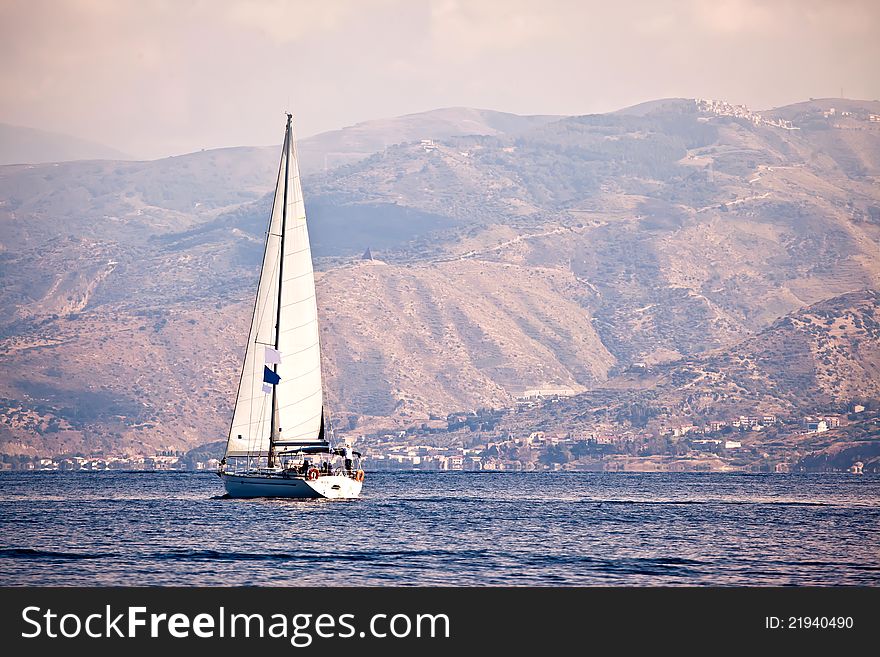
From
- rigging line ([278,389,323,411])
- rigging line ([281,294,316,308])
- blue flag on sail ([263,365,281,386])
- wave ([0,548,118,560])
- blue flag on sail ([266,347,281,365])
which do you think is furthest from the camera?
rigging line ([278,389,323,411])

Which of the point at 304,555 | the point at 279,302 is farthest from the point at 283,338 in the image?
the point at 304,555

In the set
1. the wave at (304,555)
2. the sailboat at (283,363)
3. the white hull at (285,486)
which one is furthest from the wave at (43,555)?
the sailboat at (283,363)

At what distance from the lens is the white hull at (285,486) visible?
94250mm

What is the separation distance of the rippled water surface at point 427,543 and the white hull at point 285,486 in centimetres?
98

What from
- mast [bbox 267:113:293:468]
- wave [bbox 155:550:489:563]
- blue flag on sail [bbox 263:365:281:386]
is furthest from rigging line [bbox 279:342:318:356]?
wave [bbox 155:550:489:563]

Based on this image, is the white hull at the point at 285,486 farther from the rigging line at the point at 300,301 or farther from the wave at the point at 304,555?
the wave at the point at 304,555

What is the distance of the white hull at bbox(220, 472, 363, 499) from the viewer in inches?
3711

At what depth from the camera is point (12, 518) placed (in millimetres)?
93875

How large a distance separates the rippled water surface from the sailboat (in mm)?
3219

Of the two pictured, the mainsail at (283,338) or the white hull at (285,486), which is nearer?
the white hull at (285,486)

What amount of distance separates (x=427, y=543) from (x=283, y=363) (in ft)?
80.3

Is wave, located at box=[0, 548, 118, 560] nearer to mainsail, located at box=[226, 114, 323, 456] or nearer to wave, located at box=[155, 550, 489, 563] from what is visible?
wave, located at box=[155, 550, 489, 563]

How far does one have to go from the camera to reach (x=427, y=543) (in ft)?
245
